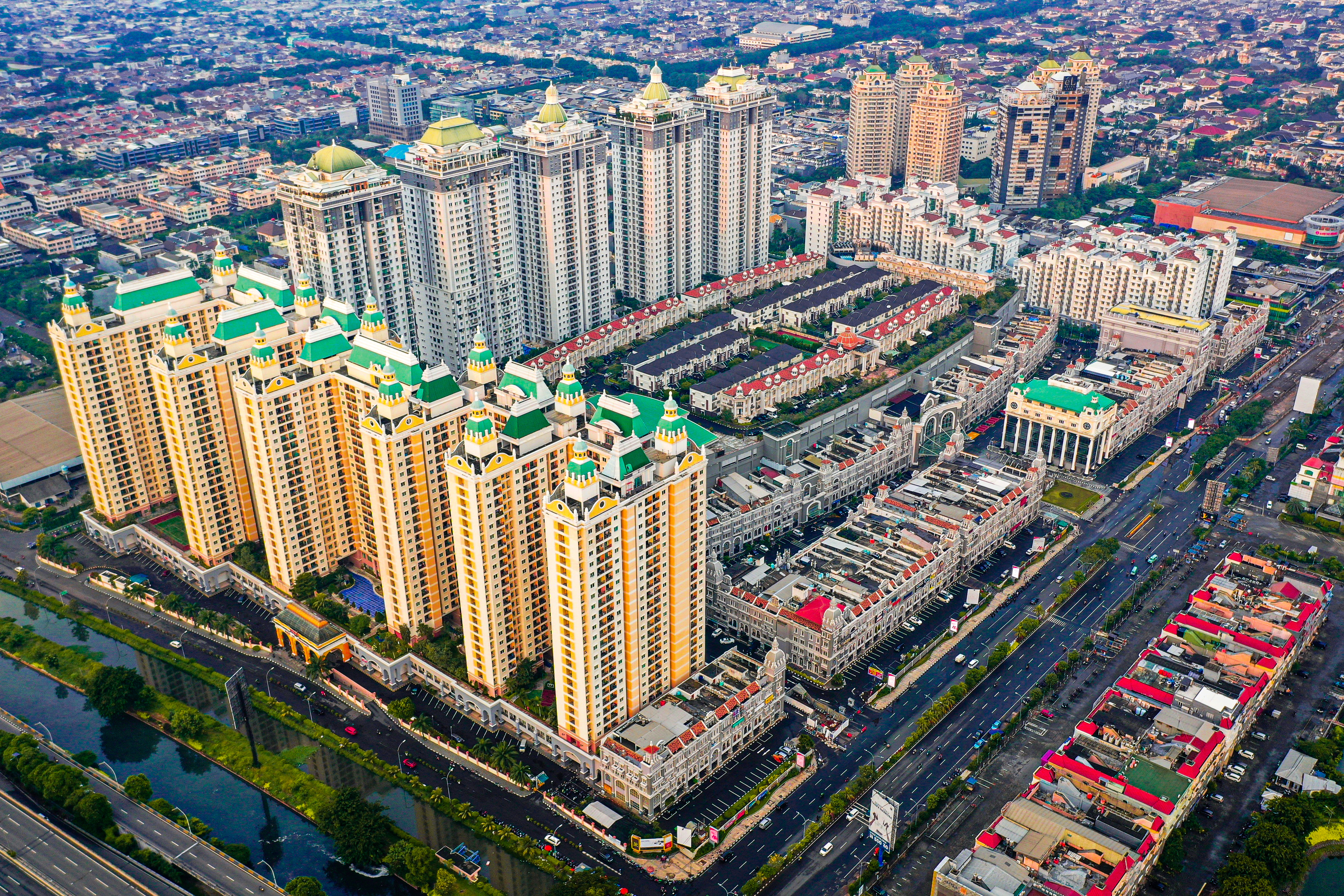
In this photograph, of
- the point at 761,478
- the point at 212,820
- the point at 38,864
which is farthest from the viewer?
the point at 761,478

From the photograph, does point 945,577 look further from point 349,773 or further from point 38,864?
point 38,864

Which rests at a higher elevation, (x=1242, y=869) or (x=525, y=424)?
(x=525, y=424)

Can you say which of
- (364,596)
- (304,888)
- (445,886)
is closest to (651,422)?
(364,596)

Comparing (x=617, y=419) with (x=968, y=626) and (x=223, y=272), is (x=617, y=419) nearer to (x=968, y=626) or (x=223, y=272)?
(x=968, y=626)

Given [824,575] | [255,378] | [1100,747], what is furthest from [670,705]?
[255,378]

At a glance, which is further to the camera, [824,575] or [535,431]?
[824,575]
